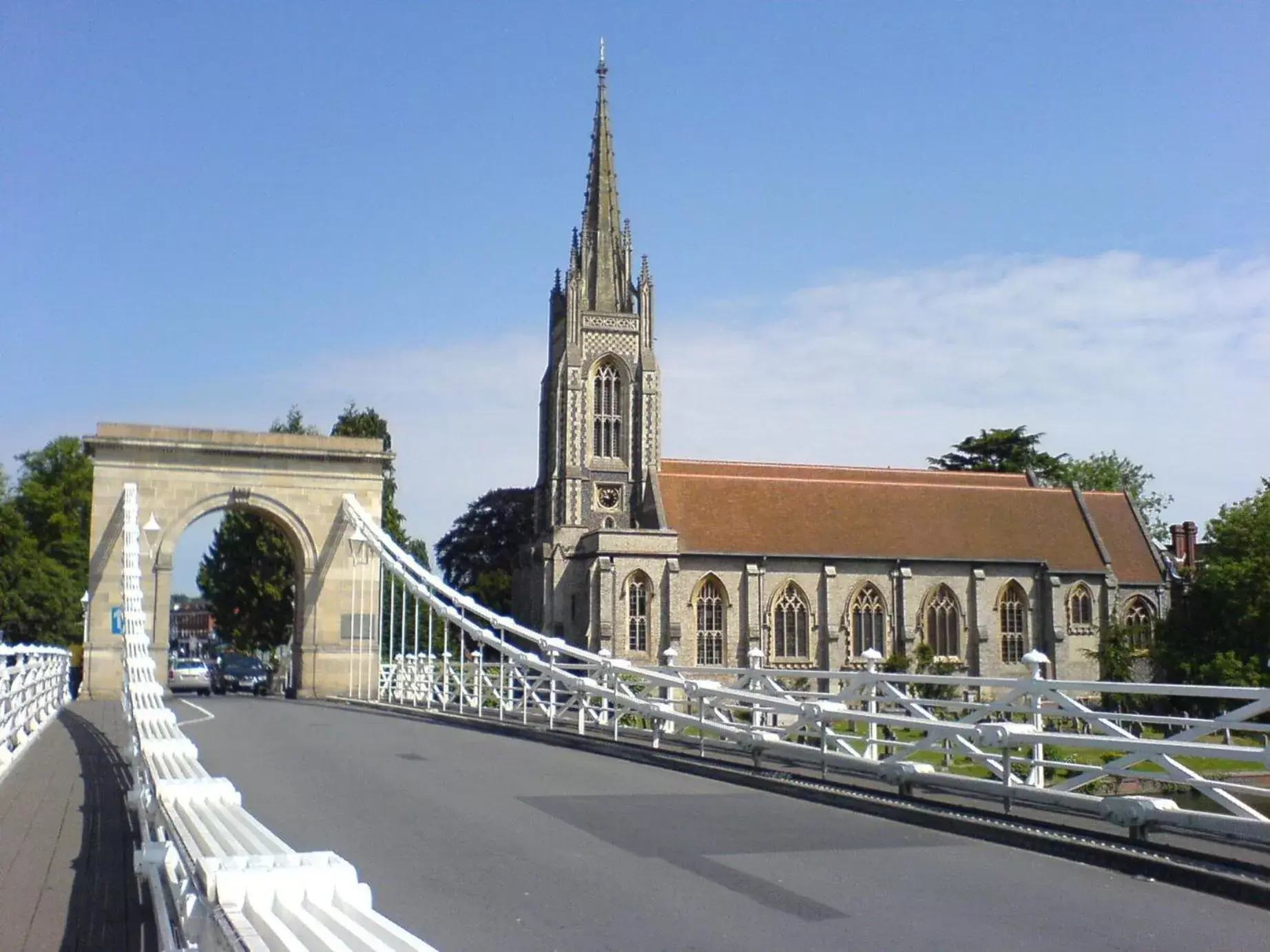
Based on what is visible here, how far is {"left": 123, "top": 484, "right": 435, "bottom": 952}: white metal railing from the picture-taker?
3033mm

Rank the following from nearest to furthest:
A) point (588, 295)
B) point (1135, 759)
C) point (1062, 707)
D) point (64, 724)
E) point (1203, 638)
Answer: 1. point (1135, 759)
2. point (1062, 707)
3. point (64, 724)
4. point (1203, 638)
5. point (588, 295)

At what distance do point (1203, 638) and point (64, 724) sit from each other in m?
40.8

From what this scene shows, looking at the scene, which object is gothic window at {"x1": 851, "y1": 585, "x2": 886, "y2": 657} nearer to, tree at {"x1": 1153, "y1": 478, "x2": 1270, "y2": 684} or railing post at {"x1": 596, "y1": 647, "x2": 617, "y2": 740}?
tree at {"x1": 1153, "y1": 478, "x2": 1270, "y2": 684}

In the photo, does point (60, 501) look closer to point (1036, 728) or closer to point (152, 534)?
point (152, 534)

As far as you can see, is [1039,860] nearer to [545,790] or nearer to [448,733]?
[545,790]

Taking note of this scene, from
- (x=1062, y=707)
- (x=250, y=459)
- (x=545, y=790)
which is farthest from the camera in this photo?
(x=250, y=459)

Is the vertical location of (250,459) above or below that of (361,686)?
above

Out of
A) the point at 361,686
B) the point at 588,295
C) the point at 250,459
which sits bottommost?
the point at 361,686

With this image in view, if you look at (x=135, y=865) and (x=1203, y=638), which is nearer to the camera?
(x=135, y=865)

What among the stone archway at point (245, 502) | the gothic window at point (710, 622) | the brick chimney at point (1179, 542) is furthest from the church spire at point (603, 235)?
the brick chimney at point (1179, 542)

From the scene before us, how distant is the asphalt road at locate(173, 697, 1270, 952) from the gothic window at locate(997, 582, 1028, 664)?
1806 inches

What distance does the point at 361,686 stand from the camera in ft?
105

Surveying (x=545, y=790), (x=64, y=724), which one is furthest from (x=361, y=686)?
(x=545, y=790)

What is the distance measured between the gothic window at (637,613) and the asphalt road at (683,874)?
38.8 meters
